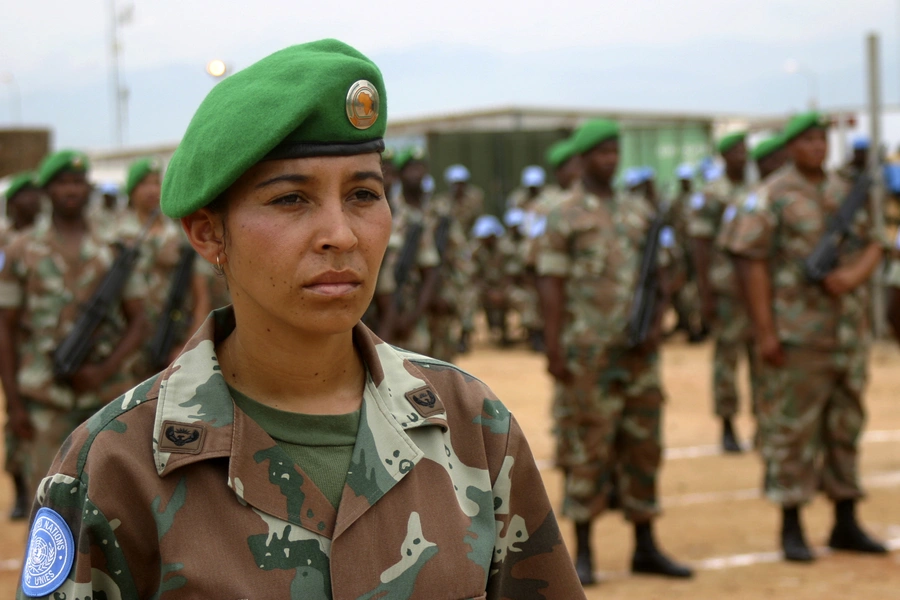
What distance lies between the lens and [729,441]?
28.4 feet

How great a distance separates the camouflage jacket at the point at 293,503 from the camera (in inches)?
57.9

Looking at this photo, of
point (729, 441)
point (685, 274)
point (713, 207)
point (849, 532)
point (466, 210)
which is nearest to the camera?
point (849, 532)

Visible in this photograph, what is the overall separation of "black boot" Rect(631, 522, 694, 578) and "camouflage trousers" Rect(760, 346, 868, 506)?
0.65 metres

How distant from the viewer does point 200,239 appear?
65.6 inches

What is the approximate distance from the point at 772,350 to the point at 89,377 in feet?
11.3

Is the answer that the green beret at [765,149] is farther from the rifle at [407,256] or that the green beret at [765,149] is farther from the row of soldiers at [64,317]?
the row of soldiers at [64,317]

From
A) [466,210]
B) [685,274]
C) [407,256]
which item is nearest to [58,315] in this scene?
[407,256]

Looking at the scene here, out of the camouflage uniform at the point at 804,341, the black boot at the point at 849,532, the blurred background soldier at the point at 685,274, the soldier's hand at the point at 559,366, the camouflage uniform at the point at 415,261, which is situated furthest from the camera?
the blurred background soldier at the point at 685,274

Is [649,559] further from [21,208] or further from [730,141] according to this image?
[21,208]

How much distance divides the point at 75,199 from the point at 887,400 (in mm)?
8174

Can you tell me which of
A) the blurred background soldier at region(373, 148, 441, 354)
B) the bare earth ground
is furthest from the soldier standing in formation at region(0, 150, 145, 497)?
the blurred background soldier at region(373, 148, 441, 354)

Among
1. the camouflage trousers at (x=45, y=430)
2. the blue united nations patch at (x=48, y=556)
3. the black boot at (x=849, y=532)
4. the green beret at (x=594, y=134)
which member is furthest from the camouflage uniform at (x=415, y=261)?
the blue united nations patch at (x=48, y=556)

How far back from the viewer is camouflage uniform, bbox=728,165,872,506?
574cm

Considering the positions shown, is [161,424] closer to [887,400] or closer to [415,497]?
[415,497]
